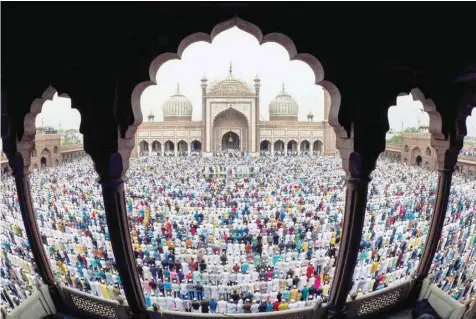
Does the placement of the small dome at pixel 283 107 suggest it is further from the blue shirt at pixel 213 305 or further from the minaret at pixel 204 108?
the blue shirt at pixel 213 305

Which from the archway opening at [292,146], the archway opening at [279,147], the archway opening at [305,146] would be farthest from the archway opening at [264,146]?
the archway opening at [305,146]

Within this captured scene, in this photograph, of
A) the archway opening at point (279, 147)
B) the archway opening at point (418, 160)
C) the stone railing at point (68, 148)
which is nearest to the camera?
the archway opening at point (418, 160)

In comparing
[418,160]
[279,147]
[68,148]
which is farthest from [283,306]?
[68,148]

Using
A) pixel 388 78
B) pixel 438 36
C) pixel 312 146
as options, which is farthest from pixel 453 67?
pixel 312 146

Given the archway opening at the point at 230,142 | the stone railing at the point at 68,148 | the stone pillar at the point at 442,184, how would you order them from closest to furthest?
the stone pillar at the point at 442,184, the stone railing at the point at 68,148, the archway opening at the point at 230,142

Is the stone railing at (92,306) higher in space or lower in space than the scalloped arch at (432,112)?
lower

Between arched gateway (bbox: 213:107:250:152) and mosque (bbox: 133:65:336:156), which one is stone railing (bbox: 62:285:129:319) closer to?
mosque (bbox: 133:65:336:156)

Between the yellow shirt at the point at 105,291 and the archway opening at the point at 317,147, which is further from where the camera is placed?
the archway opening at the point at 317,147
